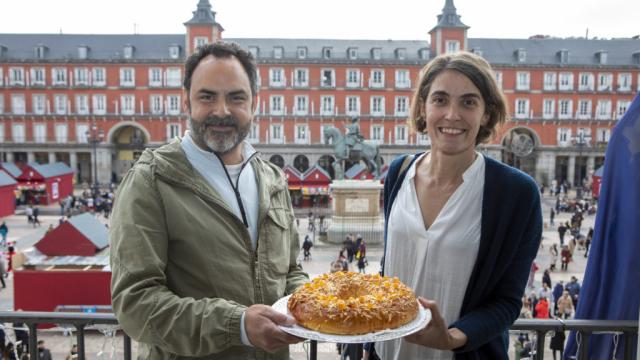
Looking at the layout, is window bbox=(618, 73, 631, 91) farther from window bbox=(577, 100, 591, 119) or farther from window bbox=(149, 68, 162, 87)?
window bbox=(149, 68, 162, 87)

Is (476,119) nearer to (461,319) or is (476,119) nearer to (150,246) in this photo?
(461,319)

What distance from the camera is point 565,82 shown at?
40.1 metres

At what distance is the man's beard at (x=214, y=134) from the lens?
2016 millimetres

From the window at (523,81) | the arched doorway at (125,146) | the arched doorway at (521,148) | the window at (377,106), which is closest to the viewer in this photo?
the arched doorway at (521,148)

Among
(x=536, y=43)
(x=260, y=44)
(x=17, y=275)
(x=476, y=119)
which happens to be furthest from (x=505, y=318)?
(x=536, y=43)

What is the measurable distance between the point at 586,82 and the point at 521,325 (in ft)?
146

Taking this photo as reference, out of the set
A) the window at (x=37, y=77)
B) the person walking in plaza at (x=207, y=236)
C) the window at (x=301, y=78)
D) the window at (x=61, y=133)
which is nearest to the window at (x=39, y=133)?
the window at (x=61, y=133)

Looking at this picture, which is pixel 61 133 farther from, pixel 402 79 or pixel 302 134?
pixel 402 79

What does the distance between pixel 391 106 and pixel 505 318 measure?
39264mm

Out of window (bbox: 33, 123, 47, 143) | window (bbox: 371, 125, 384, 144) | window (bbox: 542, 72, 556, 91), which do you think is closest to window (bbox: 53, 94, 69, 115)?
window (bbox: 33, 123, 47, 143)

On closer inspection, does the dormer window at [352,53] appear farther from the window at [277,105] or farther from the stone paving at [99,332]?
the stone paving at [99,332]

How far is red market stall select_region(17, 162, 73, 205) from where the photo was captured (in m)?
26.8

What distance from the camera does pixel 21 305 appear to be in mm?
8703

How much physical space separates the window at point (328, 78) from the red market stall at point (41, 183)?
2130 centimetres
